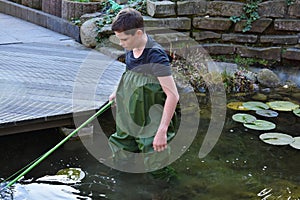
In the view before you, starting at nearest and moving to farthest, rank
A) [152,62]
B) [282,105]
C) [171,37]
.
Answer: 1. [152,62]
2. [282,105]
3. [171,37]

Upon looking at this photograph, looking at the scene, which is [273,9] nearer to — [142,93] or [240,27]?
[240,27]

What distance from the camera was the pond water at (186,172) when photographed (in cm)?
309

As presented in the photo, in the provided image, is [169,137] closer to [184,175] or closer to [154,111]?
[154,111]

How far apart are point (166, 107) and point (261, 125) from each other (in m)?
1.68

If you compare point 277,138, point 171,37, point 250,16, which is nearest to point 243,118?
point 277,138

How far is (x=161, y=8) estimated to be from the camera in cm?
554

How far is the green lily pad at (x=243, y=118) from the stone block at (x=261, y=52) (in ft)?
4.94

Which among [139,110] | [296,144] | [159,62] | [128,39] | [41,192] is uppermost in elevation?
[128,39]

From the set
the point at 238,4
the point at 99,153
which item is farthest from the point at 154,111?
the point at 238,4

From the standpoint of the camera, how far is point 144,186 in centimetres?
317

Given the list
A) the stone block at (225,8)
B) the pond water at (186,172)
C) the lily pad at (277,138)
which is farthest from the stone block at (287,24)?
the lily pad at (277,138)

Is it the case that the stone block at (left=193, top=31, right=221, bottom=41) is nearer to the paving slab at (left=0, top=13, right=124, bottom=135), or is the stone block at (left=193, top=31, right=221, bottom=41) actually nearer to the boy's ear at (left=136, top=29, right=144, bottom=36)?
the paving slab at (left=0, top=13, right=124, bottom=135)

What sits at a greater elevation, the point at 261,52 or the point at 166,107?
A: the point at 166,107

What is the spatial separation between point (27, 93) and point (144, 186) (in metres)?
1.42
